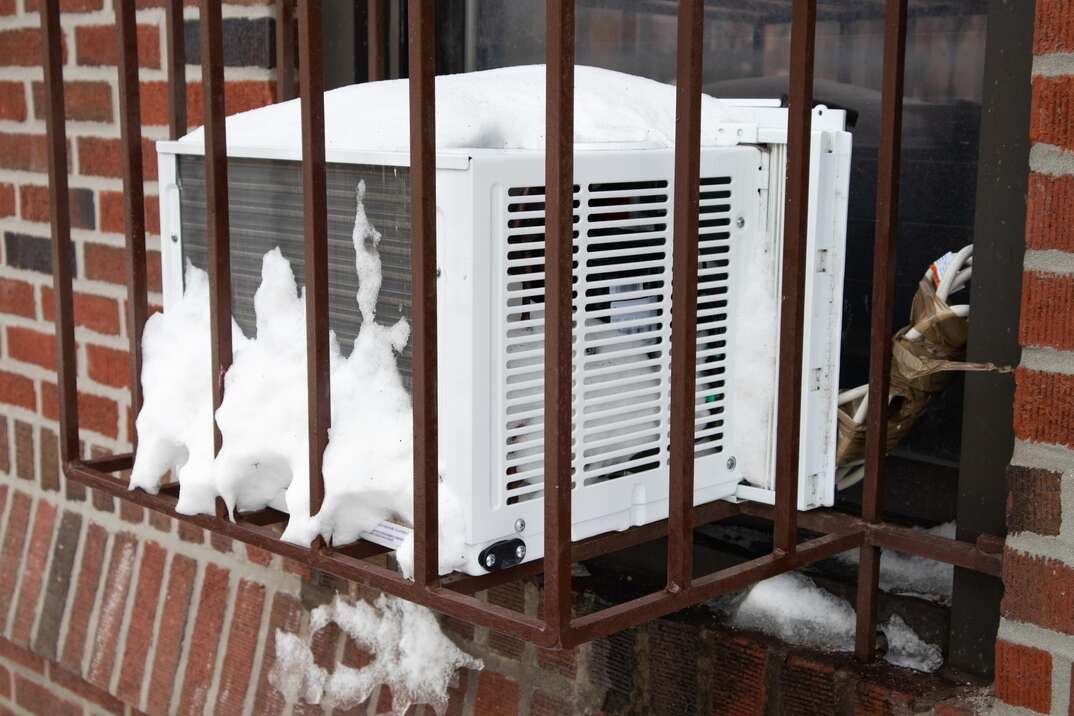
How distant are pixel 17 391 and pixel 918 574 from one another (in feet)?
5.81

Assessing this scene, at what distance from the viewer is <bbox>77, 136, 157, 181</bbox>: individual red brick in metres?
2.16

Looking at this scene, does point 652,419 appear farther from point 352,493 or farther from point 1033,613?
point 1033,613

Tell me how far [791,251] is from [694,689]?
60cm

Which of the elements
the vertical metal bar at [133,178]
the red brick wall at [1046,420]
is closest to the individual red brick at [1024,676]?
the red brick wall at [1046,420]

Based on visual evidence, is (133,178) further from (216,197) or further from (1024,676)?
(1024,676)

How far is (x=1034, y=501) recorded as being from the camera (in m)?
1.24

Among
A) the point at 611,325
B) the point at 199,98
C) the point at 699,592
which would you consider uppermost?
the point at 199,98

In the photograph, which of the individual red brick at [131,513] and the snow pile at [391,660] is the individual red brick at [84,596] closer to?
the individual red brick at [131,513]

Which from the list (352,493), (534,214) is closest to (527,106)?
(534,214)

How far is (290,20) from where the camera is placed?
1842 millimetres

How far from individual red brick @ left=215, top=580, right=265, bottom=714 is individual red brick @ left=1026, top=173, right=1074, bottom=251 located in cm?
135

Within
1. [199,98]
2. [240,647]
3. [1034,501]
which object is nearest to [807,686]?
[1034,501]

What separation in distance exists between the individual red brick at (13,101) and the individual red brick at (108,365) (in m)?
0.47

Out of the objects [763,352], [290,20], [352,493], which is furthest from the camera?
[290,20]
